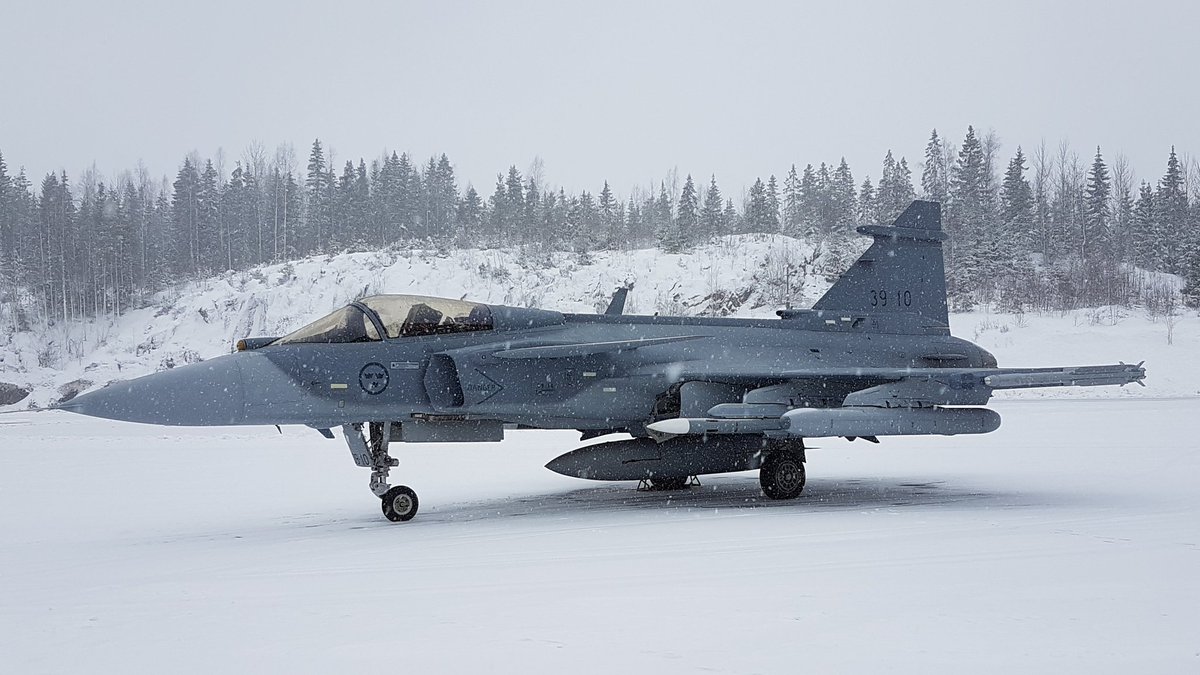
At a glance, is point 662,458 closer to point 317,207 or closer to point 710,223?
point 710,223

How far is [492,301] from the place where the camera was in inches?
1564

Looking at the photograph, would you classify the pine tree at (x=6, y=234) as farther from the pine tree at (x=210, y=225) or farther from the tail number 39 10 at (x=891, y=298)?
the tail number 39 10 at (x=891, y=298)

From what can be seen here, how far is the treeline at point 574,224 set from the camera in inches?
1772

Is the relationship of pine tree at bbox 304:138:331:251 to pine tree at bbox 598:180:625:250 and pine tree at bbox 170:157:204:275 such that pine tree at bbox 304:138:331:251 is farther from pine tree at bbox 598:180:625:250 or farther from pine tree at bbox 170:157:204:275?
pine tree at bbox 598:180:625:250

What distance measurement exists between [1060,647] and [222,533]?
6.72m

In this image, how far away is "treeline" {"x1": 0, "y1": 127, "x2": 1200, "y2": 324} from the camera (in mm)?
45000

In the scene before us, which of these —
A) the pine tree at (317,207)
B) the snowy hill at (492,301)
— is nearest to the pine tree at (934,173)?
the snowy hill at (492,301)

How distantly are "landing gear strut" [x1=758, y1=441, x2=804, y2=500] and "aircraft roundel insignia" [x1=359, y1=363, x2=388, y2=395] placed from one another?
4319 mm

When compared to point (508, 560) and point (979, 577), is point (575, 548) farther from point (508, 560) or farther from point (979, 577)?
point (979, 577)

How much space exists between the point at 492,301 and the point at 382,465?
30947mm

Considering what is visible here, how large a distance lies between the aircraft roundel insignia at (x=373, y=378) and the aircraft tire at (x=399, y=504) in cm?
95

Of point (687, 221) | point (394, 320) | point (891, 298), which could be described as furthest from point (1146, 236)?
point (394, 320)

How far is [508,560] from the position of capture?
658cm

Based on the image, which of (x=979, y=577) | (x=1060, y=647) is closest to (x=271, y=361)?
(x=979, y=577)
